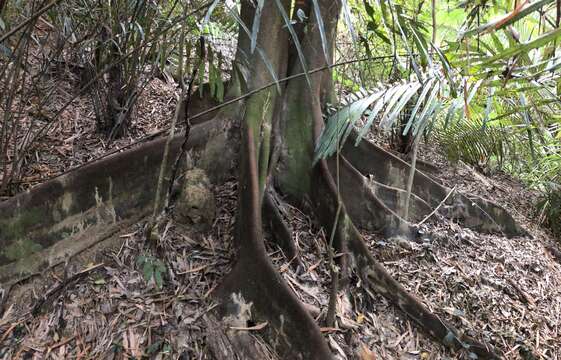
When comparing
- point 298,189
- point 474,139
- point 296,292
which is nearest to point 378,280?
point 296,292

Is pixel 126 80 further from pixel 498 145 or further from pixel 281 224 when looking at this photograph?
pixel 498 145

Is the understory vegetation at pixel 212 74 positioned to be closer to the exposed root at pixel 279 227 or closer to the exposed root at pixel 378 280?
the exposed root at pixel 378 280

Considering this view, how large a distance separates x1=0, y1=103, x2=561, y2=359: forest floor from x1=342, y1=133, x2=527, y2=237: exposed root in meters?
0.18

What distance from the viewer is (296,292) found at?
270 cm

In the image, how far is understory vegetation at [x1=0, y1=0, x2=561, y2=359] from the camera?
2.34m

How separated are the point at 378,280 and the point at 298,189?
864 mm

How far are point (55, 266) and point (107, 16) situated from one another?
5.37 feet

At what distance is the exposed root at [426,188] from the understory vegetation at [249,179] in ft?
0.06

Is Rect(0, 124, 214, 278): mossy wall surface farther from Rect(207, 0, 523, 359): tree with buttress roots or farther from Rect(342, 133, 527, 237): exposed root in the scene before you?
Rect(342, 133, 527, 237): exposed root

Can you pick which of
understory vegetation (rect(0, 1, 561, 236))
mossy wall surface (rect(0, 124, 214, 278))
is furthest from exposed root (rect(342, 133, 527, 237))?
mossy wall surface (rect(0, 124, 214, 278))

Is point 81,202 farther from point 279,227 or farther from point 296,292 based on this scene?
point 296,292

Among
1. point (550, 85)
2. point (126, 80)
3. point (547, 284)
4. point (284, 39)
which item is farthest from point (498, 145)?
point (126, 80)

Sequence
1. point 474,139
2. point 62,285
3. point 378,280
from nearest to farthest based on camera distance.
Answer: point 62,285
point 378,280
point 474,139

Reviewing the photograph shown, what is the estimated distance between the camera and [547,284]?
3.84m
